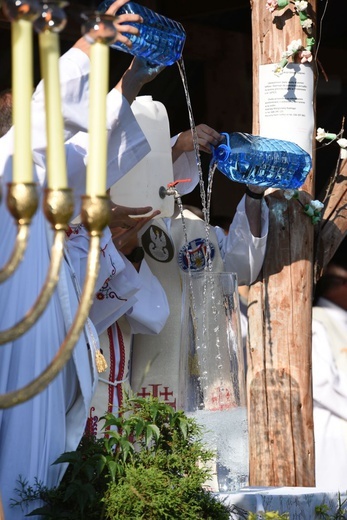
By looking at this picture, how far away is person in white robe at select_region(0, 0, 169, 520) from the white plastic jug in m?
0.62

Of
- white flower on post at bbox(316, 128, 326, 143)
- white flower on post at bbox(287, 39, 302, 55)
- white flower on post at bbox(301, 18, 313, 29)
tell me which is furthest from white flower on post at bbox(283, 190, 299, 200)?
white flower on post at bbox(301, 18, 313, 29)

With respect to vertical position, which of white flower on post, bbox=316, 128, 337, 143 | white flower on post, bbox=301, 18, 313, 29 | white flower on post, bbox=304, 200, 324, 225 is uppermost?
white flower on post, bbox=301, 18, 313, 29

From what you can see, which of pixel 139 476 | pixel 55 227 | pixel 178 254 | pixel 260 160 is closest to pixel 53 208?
pixel 55 227

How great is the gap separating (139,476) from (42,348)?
1.64 ft

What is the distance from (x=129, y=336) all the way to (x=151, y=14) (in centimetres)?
117

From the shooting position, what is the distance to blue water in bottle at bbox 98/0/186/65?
3146 millimetres

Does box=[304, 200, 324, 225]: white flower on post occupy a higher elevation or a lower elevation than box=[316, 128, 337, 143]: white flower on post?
lower

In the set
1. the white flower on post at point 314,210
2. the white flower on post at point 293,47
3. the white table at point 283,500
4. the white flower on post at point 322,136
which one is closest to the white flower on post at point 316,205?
the white flower on post at point 314,210

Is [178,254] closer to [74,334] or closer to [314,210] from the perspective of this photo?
[314,210]

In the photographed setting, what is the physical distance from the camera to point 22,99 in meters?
1.24

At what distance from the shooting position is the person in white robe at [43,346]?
9.12 feet

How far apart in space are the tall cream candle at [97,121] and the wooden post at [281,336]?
2.93 metres

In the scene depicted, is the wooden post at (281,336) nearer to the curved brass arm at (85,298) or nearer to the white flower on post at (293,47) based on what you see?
the white flower on post at (293,47)

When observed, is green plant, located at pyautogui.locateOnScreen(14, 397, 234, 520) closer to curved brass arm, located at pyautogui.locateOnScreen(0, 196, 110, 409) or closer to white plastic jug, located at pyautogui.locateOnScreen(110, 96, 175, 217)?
white plastic jug, located at pyautogui.locateOnScreen(110, 96, 175, 217)
